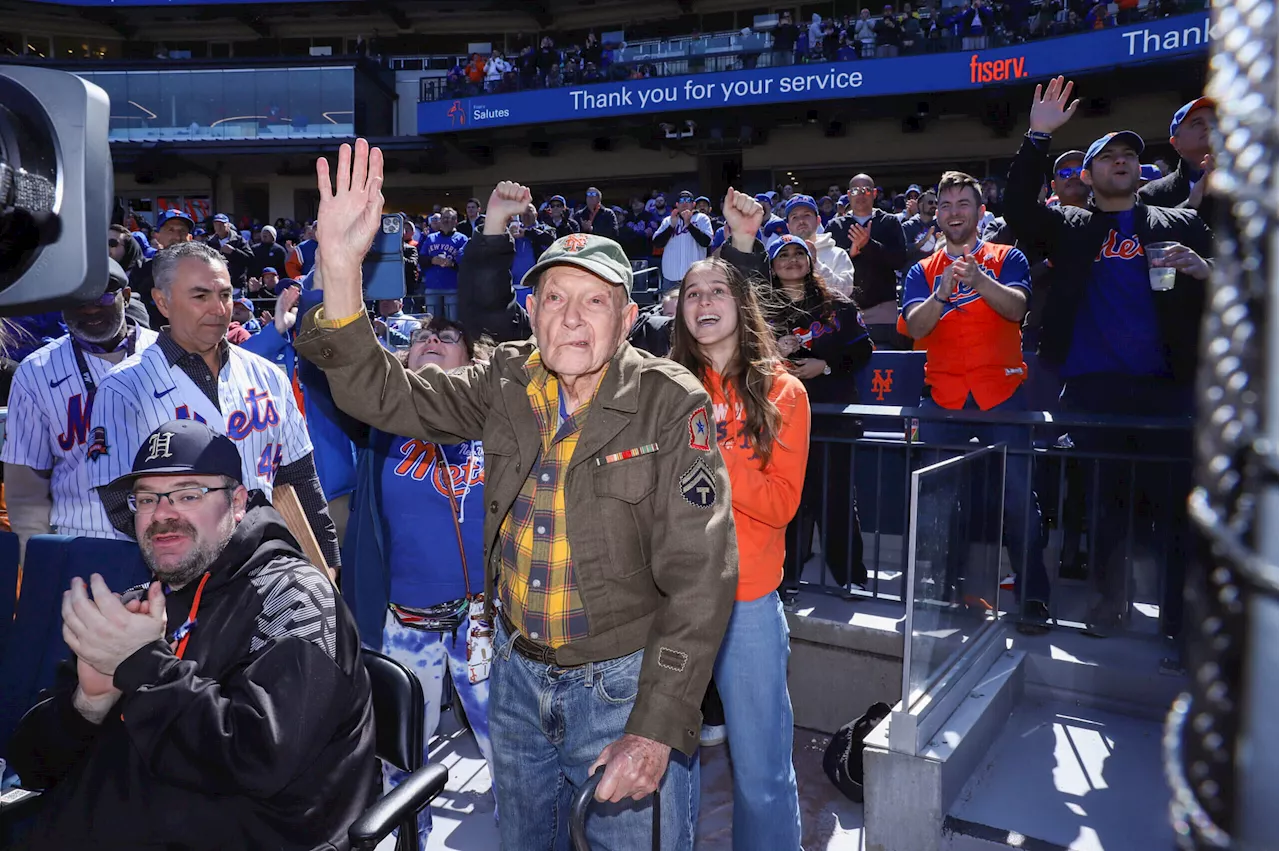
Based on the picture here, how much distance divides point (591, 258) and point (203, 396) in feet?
6.14

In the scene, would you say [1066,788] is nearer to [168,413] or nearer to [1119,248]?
[1119,248]

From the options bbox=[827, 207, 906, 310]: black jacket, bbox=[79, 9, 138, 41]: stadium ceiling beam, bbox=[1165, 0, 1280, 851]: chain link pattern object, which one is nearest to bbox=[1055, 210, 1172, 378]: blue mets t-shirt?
bbox=[827, 207, 906, 310]: black jacket

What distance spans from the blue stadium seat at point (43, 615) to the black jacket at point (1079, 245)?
3.79 metres

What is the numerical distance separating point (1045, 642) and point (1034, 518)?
1.79 ft

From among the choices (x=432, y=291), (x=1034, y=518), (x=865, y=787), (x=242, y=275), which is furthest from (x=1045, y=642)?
(x=242, y=275)

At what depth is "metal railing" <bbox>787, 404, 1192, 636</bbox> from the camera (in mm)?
3887

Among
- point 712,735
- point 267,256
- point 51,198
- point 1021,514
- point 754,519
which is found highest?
point 267,256

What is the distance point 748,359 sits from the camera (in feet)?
9.77

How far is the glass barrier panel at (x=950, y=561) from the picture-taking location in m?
3.15

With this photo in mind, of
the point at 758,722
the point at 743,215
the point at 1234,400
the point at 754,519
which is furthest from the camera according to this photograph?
the point at 743,215

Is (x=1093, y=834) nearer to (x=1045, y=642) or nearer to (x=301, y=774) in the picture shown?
(x=1045, y=642)

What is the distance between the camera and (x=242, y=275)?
1507 cm

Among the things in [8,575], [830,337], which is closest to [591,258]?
[8,575]

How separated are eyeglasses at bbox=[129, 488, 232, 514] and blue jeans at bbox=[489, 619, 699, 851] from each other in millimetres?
838
